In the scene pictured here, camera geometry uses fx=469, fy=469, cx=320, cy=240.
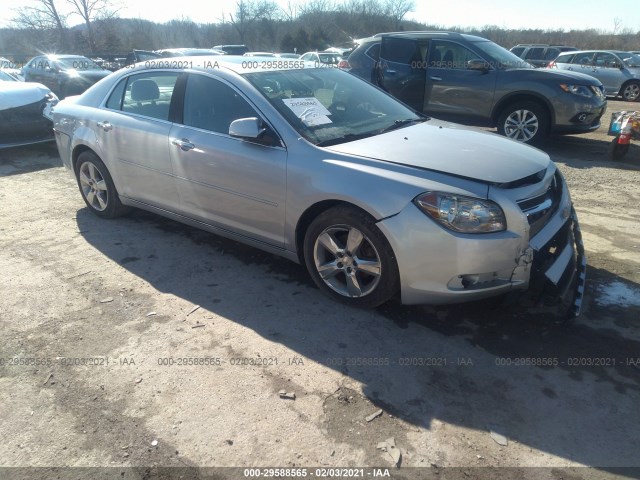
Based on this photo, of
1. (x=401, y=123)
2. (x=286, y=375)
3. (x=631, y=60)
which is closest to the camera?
(x=286, y=375)

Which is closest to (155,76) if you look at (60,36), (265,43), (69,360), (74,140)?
(74,140)

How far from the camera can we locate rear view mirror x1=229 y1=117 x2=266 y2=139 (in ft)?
10.5

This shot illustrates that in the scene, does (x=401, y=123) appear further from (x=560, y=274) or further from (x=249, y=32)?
(x=249, y=32)

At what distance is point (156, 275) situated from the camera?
12.3 ft

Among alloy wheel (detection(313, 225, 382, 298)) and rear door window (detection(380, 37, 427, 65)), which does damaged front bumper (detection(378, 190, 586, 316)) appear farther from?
rear door window (detection(380, 37, 427, 65))

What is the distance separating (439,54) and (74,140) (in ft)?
20.3

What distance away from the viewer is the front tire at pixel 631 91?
1534cm

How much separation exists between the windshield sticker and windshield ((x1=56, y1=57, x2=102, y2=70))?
13.2m

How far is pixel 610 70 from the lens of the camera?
50.3 feet

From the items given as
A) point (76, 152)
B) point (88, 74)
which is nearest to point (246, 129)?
point (76, 152)

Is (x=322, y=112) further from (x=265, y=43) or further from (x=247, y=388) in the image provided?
(x=265, y=43)

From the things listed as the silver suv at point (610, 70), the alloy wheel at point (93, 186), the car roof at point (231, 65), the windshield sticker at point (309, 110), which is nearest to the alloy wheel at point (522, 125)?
the car roof at point (231, 65)

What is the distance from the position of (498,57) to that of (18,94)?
7.97 metres

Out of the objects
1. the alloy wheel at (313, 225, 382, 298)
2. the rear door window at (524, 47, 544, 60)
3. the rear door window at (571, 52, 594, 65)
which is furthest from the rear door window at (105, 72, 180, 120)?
the rear door window at (524, 47, 544, 60)
